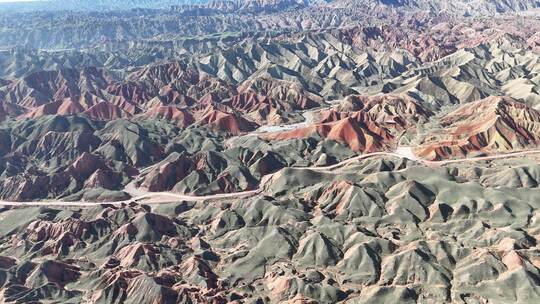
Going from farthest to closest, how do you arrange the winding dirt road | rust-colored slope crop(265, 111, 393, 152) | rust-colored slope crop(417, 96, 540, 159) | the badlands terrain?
rust-colored slope crop(265, 111, 393, 152), rust-colored slope crop(417, 96, 540, 159), the winding dirt road, the badlands terrain

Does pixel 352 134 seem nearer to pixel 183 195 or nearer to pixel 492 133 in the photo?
pixel 492 133

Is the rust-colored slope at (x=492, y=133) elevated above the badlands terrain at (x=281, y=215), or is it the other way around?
the badlands terrain at (x=281, y=215)

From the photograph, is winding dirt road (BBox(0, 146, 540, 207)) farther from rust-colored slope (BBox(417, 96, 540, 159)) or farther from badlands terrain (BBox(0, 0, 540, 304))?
rust-colored slope (BBox(417, 96, 540, 159))

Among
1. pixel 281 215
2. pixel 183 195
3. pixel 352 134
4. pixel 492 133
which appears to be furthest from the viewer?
pixel 352 134

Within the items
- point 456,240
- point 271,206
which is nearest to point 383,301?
point 456,240

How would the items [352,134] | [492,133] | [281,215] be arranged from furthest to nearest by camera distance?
[352,134] < [492,133] < [281,215]

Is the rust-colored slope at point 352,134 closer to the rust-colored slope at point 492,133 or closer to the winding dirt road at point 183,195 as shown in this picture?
the winding dirt road at point 183,195

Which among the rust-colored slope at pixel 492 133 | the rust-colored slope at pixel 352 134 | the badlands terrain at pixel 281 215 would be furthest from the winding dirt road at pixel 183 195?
the rust-colored slope at pixel 352 134

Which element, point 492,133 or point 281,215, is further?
point 492,133

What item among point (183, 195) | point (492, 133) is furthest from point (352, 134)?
point (183, 195)

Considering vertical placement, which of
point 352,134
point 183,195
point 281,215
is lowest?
point 183,195

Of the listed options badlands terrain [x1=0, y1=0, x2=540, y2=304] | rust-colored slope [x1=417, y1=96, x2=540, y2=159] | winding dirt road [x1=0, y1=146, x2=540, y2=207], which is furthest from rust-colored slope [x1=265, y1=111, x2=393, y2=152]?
rust-colored slope [x1=417, y1=96, x2=540, y2=159]
